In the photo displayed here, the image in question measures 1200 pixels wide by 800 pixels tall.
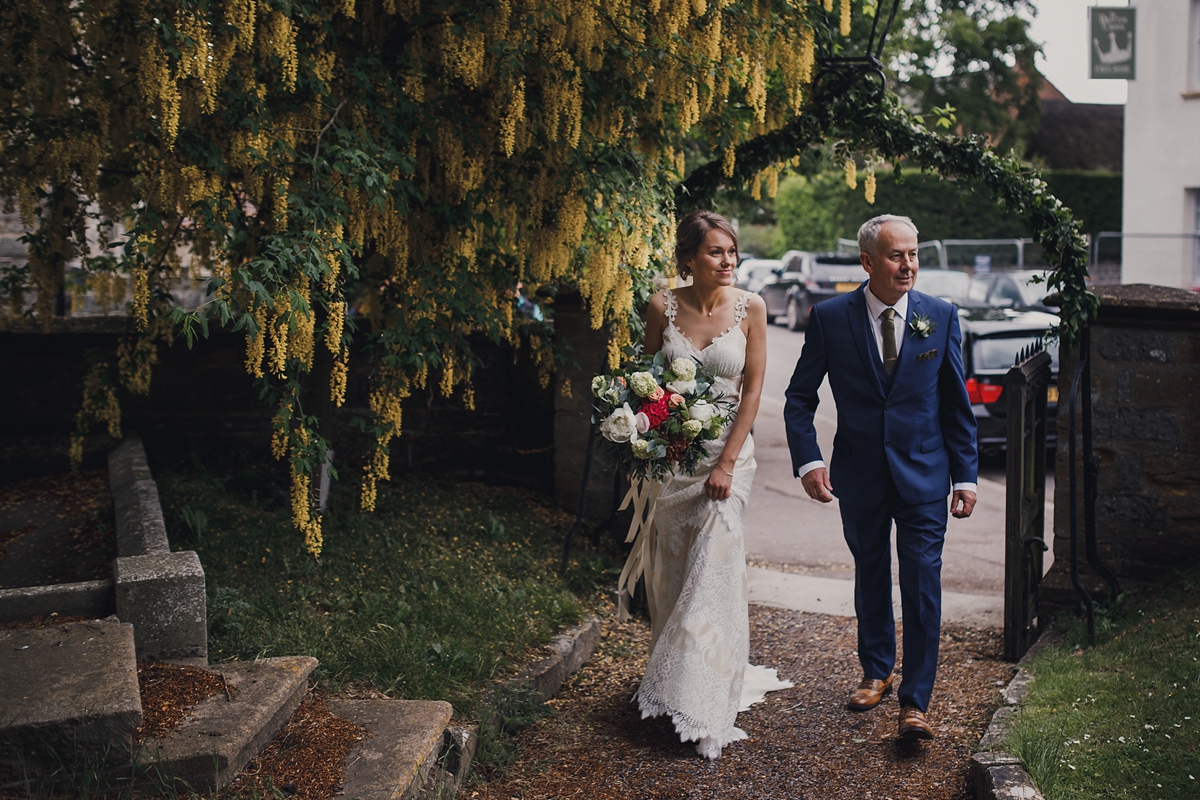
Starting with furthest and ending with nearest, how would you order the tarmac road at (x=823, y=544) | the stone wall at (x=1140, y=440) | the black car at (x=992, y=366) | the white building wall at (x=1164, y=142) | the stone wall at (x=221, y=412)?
the white building wall at (x=1164, y=142), the black car at (x=992, y=366), the stone wall at (x=221, y=412), the tarmac road at (x=823, y=544), the stone wall at (x=1140, y=440)

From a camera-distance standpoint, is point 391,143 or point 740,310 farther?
point 391,143

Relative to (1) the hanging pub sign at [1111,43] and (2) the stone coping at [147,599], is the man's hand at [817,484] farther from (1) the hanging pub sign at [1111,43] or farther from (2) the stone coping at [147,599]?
(1) the hanging pub sign at [1111,43]

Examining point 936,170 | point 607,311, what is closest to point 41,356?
point 607,311

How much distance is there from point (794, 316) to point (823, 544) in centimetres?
1482

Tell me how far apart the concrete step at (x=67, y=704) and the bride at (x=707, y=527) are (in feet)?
6.36

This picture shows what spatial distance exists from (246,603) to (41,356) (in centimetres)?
337

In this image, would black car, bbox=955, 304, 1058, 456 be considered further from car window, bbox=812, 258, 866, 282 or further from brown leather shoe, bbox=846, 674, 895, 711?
car window, bbox=812, 258, 866, 282

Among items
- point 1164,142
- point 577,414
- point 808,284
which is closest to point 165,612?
point 577,414

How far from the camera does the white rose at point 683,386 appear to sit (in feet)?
14.4

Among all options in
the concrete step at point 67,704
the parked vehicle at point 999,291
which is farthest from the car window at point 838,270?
the concrete step at point 67,704

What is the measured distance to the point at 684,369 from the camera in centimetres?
440

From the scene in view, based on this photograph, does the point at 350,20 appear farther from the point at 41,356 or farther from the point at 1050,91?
the point at 1050,91

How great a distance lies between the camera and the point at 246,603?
4.63 metres

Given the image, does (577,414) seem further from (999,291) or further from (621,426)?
(999,291)
